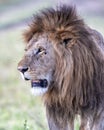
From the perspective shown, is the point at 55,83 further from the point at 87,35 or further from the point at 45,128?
the point at 45,128

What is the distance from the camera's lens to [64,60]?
652 centimetres

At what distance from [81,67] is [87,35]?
11.4 inches

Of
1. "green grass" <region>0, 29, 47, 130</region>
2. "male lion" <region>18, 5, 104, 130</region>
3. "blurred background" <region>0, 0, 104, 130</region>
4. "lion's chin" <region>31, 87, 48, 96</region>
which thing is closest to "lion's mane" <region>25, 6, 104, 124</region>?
"male lion" <region>18, 5, 104, 130</region>

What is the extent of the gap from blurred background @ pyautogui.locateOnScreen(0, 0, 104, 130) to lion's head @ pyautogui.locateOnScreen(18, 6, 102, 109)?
0.89 feet

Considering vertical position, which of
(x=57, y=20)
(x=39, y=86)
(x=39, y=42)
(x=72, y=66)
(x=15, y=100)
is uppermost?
(x=57, y=20)

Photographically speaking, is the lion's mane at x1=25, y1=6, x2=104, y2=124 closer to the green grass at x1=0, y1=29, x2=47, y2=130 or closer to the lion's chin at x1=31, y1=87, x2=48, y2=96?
the lion's chin at x1=31, y1=87, x2=48, y2=96

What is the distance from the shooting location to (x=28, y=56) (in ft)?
21.4

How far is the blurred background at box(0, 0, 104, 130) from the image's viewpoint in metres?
9.39

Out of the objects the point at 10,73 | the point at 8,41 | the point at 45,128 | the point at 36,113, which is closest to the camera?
the point at 45,128

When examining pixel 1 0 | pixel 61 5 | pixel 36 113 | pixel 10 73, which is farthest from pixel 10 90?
pixel 1 0

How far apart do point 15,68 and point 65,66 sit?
10682 mm

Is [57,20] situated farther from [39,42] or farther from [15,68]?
[15,68]

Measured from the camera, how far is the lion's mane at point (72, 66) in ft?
21.4

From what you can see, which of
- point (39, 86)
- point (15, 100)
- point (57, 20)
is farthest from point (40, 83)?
point (15, 100)
